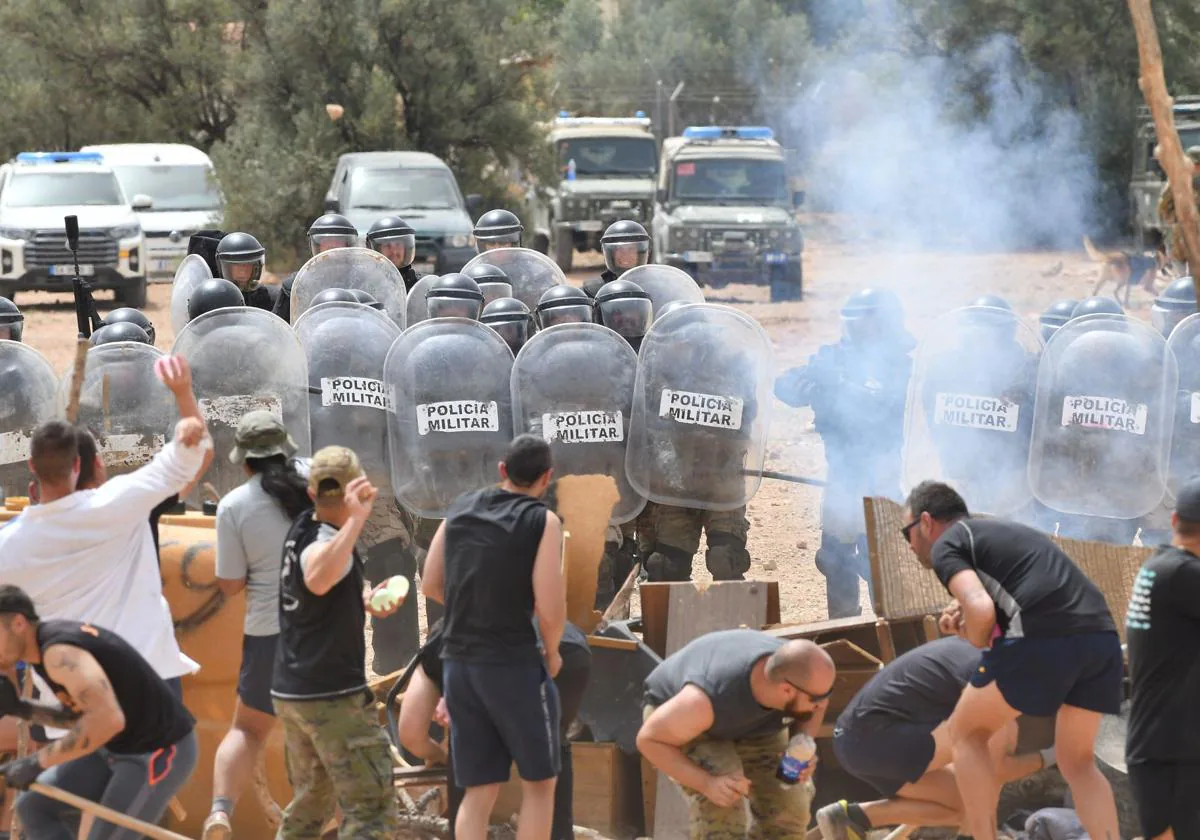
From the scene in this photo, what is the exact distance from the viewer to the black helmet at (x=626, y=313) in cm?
898

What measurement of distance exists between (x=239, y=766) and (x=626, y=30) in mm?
35568

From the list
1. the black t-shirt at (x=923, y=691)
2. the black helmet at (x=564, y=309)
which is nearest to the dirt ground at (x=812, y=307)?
the black helmet at (x=564, y=309)

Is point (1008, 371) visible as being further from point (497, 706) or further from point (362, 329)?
point (497, 706)

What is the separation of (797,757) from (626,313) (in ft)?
12.7

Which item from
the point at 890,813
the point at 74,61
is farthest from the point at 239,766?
the point at 74,61

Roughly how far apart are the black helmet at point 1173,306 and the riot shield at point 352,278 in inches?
162

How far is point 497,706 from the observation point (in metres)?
5.61

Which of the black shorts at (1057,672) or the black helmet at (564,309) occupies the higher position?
the black helmet at (564,309)

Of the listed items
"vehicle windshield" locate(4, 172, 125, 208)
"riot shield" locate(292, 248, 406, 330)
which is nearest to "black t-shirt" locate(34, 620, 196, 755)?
"riot shield" locate(292, 248, 406, 330)

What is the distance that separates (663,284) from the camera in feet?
34.4

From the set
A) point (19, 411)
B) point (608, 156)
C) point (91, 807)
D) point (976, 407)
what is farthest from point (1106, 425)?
point (608, 156)

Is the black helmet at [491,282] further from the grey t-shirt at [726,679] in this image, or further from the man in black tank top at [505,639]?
the grey t-shirt at [726,679]

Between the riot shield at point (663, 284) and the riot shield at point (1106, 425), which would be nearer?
the riot shield at point (1106, 425)

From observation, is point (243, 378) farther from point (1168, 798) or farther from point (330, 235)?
point (1168, 798)
